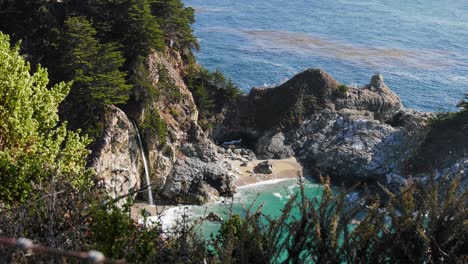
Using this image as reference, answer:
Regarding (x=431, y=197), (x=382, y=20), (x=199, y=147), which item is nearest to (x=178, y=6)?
(x=199, y=147)

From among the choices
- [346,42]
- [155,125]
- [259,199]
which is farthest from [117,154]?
[346,42]

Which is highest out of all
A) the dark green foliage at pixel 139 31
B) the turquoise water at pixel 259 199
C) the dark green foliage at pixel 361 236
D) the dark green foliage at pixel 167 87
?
the dark green foliage at pixel 139 31

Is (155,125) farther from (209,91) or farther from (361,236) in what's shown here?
(361,236)

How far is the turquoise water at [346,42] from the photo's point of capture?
61.6 m

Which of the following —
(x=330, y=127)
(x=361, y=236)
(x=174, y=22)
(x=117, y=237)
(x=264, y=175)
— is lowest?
(x=264, y=175)

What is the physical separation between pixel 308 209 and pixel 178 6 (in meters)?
28.7

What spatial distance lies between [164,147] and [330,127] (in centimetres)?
1507

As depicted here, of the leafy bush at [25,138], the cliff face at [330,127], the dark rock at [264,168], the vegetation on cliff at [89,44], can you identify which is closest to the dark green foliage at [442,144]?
the cliff face at [330,127]

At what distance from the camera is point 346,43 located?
249 ft

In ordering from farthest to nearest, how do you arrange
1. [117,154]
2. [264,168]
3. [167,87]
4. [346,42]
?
[346,42] < [264,168] < [167,87] < [117,154]

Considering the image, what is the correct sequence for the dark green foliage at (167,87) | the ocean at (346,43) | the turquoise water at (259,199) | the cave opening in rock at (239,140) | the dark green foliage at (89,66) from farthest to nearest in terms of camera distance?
the ocean at (346,43) → the cave opening in rock at (239,140) → the dark green foliage at (167,87) → the turquoise water at (259,199) → the dark green foliage at (89,66)

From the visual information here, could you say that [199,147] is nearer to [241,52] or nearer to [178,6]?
[178,6]

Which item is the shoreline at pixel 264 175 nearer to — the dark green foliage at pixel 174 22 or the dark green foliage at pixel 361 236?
the dark green foliage at pixel 174 22

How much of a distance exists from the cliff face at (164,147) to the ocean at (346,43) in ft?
66.8
